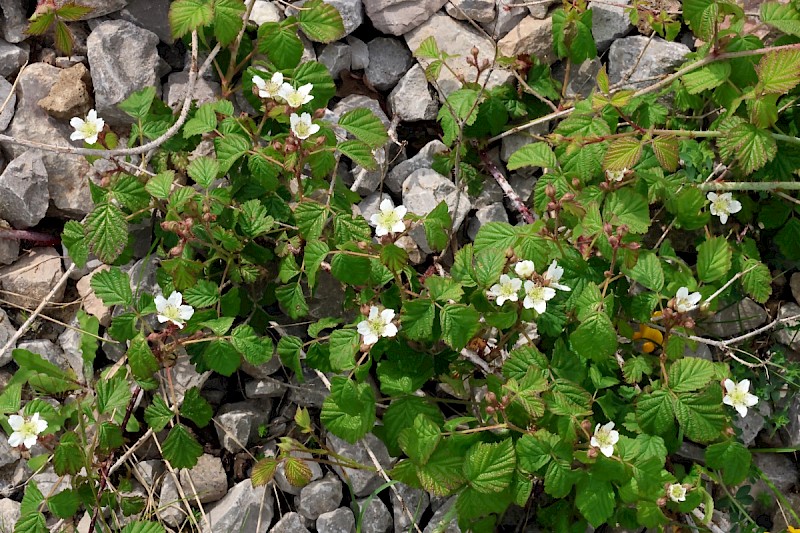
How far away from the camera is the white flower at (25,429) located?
2625 mm

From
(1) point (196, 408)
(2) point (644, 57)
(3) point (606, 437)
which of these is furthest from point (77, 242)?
(2) point (644, 57)

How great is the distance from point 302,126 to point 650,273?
132cm

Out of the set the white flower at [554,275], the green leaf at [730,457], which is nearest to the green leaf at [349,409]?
the white flower at [554,275]

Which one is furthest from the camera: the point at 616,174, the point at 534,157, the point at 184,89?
the point at 184,89

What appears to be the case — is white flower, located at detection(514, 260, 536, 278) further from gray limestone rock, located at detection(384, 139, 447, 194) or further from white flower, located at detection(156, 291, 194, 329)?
white flower, located at detection(156, 291, 194, 329)

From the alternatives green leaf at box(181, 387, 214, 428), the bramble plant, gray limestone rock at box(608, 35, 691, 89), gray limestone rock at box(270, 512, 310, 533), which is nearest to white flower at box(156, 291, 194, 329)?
the bramble plant

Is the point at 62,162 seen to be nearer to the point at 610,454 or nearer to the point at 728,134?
the point at 610,454

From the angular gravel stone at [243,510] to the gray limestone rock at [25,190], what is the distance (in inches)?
51.7

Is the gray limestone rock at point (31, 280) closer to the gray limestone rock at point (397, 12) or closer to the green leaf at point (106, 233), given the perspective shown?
the green leaf at point (106, 233)

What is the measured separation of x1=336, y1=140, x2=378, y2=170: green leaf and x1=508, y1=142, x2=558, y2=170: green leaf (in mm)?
537

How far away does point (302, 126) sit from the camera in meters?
2.76

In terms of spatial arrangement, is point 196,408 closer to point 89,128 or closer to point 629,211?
point 89,128

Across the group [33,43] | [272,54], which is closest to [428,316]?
[272,54]

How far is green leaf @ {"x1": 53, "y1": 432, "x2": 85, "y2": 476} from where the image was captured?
264cm
